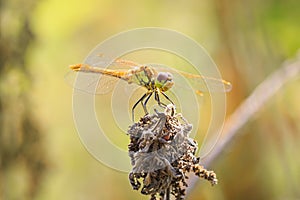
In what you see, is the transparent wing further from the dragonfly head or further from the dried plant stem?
the dried plant stem

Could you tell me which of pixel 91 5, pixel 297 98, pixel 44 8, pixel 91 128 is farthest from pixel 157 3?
pixel 91 128

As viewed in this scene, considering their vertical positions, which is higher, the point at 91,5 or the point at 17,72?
the point at 91,5

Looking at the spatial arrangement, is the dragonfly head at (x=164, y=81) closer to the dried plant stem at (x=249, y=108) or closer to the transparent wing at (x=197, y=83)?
the transparent wing at (x=197, y=83)

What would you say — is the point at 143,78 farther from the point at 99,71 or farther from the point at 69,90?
the point at 69,90

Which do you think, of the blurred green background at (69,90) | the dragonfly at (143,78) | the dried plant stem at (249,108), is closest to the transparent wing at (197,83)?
the dragonfly at (143,78)

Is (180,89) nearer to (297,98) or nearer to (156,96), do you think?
(156,96)

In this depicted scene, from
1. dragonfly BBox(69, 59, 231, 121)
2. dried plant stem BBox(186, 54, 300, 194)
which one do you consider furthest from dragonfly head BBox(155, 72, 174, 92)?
dried plant stem BBox(186, 54, 300, 194)

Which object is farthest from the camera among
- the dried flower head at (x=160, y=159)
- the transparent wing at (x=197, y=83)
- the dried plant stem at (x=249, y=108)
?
the dried plant stem at (x=249, y=108)

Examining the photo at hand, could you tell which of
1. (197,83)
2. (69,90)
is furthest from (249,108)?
(69,90)
